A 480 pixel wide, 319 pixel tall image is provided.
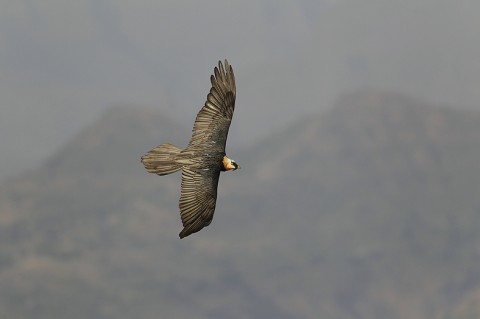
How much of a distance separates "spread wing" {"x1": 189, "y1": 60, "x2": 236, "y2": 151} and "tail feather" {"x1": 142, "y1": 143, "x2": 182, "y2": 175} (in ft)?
5.52

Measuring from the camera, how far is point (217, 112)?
176 ft

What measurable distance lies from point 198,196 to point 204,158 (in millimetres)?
2302

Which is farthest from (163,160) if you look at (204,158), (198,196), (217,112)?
(217,112)

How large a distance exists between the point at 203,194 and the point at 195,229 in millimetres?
3310

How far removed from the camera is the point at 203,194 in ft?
164

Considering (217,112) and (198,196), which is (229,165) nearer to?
(198,196)

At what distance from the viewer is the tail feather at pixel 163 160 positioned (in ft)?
163

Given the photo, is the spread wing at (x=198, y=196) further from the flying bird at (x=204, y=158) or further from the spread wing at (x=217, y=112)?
the spread wing at (x=217, y=112)

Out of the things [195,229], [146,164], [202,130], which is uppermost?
[202,130]

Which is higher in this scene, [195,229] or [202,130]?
[202,130]

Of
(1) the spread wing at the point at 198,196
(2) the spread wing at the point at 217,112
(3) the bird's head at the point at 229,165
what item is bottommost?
(1) the spread wing at the point at 198,196

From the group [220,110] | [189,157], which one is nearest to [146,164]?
[189,157]

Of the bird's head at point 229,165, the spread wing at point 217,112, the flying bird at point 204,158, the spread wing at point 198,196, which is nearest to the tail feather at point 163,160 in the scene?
the flying bird at point 204,158

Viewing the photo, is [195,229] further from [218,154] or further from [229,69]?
[229,69]
